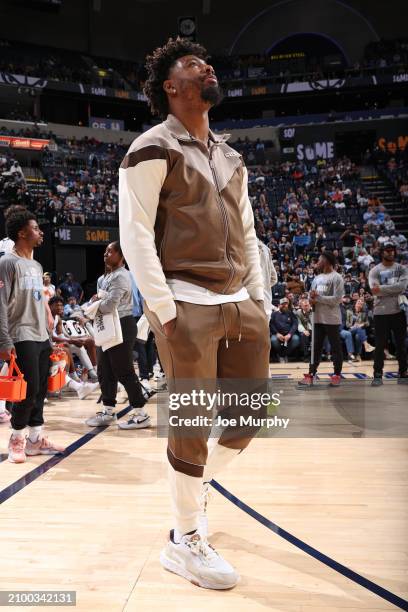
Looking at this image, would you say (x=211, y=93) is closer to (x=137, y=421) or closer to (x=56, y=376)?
(x=56, y=376)

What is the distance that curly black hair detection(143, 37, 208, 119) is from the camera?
8.29 ft

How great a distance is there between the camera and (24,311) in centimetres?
427

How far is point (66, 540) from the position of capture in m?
2.83

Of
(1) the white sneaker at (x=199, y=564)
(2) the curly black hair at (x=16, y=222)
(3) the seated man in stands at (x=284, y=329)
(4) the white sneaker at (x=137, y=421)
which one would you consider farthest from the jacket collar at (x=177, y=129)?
(3) the seated man in stands at (x=284, y=329)

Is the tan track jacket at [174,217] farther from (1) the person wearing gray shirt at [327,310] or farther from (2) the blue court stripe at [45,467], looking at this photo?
(1) the person wearing gray shirt at [327,310]

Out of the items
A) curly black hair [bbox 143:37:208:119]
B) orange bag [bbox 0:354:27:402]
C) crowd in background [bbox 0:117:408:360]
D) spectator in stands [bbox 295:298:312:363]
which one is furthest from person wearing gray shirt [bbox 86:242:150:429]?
spectator in stands [bbox 295:298:312:363]

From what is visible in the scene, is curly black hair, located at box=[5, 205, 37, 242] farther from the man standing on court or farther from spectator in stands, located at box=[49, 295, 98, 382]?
spectator in stands, located at box=[49, 295, 98, 382]

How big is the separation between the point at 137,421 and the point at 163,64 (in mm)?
3646

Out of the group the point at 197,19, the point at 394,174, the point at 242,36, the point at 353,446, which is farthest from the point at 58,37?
the point at 353,446

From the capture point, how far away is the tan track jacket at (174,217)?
7.55ft

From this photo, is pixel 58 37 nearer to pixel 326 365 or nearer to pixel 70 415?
pixel 326 365

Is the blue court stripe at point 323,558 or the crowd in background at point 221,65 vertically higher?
the crowd in background at point 221,65

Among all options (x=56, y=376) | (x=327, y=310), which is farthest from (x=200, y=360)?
(x=327, y=310)

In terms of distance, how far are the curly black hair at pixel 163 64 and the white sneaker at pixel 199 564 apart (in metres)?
1.75
